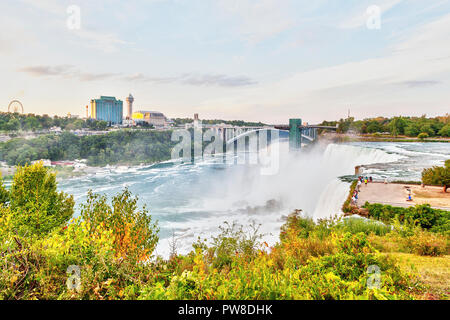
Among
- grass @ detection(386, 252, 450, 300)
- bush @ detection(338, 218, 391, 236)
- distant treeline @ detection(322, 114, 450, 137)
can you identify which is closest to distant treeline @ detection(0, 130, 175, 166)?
distant treeline @ detection(322, 114, 450, 137)

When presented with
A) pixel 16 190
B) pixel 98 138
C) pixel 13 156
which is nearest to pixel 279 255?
pixel 16 190

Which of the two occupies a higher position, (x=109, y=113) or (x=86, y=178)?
(x=109, y=113)

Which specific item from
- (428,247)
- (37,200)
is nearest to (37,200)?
(37,200)

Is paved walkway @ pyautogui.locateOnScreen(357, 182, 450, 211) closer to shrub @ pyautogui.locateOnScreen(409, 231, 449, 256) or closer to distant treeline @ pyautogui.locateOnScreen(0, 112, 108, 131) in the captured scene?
shrub @ pyautogui.locateOnScreen(409, 231, 449, 256)

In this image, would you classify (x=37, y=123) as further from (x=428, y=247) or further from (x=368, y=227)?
(x=428, y=247)
